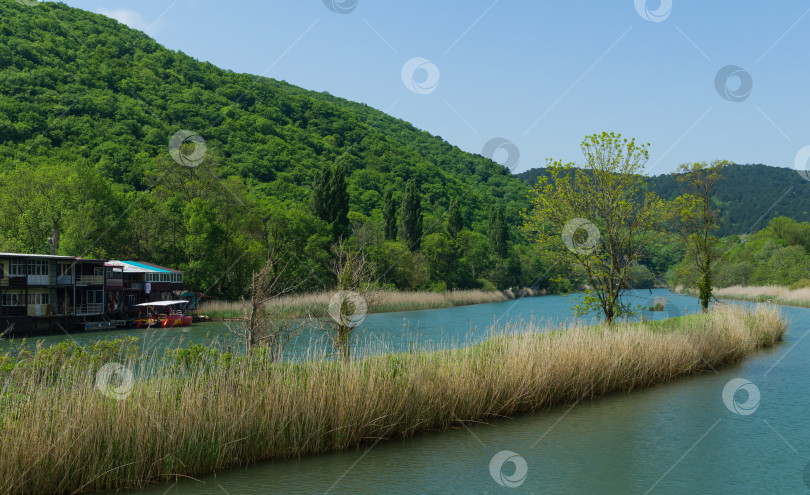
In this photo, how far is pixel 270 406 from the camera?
35.8ft

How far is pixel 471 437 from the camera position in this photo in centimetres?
1304

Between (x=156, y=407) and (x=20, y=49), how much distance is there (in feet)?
311

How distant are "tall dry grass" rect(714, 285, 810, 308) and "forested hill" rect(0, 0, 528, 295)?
35.4 m

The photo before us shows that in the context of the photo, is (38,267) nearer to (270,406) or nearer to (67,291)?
(67,291)

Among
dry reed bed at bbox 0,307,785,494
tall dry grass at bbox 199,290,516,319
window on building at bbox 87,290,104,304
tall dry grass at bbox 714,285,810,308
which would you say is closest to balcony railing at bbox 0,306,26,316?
window on building at bbox 87,290,104,304

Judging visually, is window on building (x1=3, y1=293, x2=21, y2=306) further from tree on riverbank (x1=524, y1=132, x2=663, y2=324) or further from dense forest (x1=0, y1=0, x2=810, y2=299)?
tree on riverbank (x1=524, y1=132, x2=663, y2=324)

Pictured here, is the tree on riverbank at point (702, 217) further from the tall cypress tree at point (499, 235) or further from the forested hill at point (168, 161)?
the tall cypress tree at point (499, 235)

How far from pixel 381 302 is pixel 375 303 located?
12.8 ft

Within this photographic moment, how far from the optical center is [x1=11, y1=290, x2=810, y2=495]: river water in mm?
10227

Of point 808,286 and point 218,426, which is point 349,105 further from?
point 218,426

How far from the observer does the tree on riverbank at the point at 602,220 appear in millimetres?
22656

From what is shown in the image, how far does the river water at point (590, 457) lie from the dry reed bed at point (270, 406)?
36cm

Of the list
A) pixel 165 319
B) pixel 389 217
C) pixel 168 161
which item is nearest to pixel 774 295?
pixel 389 217

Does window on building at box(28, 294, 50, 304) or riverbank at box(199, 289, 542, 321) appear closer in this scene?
window on building at box(28, 294, 50, 304)
